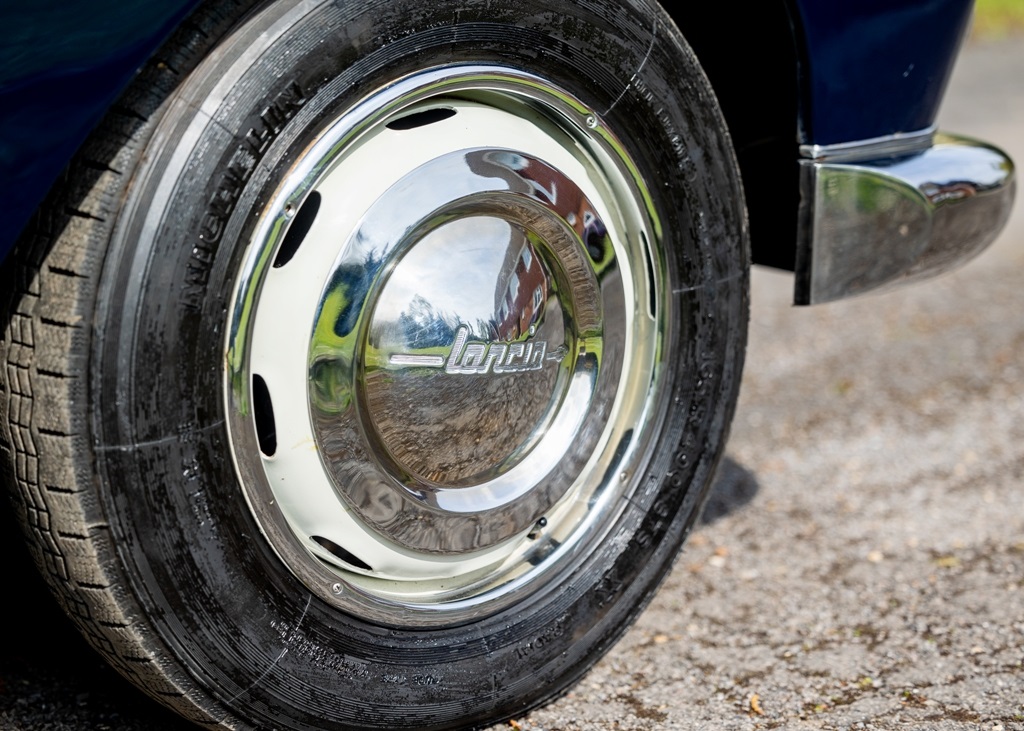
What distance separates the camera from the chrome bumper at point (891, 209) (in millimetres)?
2012

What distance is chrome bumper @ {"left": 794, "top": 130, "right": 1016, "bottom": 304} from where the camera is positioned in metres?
2.01

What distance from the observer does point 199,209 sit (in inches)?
50.4

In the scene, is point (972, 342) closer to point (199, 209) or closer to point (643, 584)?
point (643, 584)

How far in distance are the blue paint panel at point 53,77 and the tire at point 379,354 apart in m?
0.05

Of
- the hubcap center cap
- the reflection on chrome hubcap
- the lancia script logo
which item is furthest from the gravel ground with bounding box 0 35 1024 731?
the lancia script logo

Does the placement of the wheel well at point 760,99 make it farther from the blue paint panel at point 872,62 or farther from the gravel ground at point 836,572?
the gravel ground at point 836,572

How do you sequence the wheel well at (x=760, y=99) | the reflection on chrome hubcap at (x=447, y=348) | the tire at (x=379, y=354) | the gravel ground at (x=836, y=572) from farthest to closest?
the wheel well at (x=760, y=99) < the gravel ground at (x=836, y=572) < the reflection on chrome hubcap at (x=447, y=348) < the tire at (x=379, y=354)

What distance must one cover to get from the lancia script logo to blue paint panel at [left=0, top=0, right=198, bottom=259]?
0.50 m

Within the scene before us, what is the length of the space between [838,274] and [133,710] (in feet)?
4.70

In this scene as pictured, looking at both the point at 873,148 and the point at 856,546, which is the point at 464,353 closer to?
the point at 873,148

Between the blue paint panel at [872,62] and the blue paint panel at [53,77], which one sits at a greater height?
the blue paint panel at [872,62]

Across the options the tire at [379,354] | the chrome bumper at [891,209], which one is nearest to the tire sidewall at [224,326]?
the tire at [379,354]

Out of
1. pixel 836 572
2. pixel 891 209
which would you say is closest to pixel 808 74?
pixel 891 209

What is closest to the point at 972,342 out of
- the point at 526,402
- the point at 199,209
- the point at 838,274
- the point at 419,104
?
the point at 838,274
